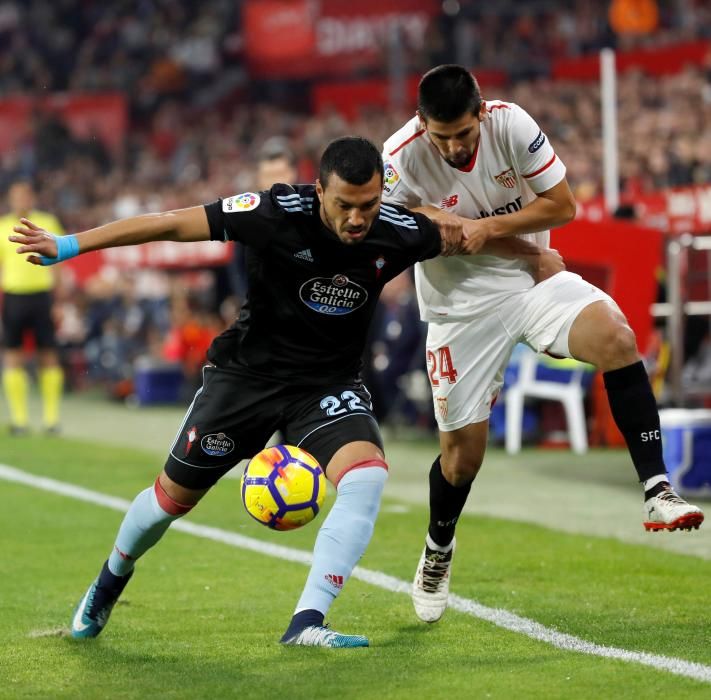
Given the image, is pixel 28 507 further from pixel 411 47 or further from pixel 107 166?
pixel 107 166

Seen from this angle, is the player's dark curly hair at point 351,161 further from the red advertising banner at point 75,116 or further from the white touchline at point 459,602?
the red advertising banner at point 75,116

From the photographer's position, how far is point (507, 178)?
6172mm

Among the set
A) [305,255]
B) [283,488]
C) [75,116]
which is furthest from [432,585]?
[75,116]

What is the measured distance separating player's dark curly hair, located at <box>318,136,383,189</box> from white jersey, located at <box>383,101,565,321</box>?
31.4 inches

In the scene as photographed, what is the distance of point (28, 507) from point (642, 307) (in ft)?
19.7

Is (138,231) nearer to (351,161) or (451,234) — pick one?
(351,161)

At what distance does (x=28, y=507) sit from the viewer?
1012 centimetres

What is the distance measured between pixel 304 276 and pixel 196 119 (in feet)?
94.4

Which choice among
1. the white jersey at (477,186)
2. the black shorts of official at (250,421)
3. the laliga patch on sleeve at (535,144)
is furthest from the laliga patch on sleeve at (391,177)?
the black shorts of official at (250,421)

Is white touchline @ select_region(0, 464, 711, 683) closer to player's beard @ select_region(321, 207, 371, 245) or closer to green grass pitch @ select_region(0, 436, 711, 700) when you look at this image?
green grass pitch @ select_region(0, 436, 711, 700)

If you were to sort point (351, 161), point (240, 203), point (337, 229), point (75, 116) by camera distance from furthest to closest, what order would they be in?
point (75, 116) < point (240, 203) < point (337, 229) < point (351, 161)

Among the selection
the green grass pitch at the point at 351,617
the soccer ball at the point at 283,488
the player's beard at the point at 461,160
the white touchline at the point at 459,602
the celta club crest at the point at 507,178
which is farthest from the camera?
the celta club crest at the point at 507,178

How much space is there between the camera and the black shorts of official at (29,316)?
15461 mm

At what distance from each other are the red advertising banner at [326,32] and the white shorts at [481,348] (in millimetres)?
23078
